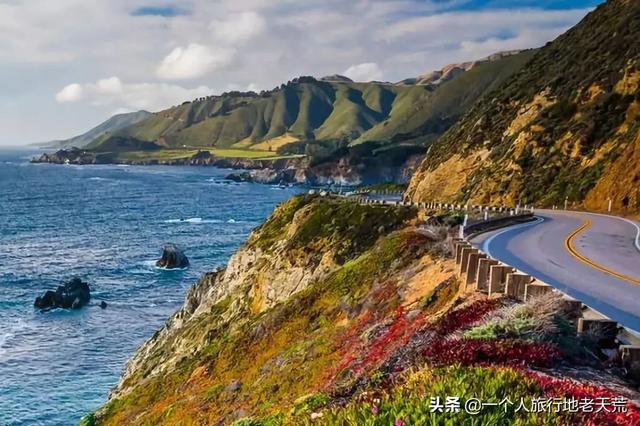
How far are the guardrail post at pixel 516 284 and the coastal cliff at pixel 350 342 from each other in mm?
580

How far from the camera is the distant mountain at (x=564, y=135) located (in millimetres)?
48938

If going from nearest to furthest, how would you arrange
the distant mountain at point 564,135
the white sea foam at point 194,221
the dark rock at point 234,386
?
the dark rock at point 234,386 → the distant mountain at point 564,135 → the white sea foam at point 194,221

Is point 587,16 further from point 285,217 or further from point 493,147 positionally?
point 285,217

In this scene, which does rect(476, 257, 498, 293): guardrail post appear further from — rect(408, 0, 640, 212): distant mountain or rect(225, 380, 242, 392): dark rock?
rect(408, 0, 640, 212): distant mountain

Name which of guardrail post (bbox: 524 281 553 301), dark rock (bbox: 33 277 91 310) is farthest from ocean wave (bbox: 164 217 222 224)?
guardrail post (bbox: 524 281 553 301)

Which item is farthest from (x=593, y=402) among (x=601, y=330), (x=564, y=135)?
(x=564, y=135)

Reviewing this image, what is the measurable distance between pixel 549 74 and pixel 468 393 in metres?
78.1

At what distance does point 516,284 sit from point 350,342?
545cm

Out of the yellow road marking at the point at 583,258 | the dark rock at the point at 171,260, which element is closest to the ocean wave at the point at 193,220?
the dark rock at the point at 171,260

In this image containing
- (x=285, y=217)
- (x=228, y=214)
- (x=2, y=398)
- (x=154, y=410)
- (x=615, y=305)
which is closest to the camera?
(x=615, y=305)

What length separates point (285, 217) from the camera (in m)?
43.2

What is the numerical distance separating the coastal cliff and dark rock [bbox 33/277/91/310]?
18.2 meters

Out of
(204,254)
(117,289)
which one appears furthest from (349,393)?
(204,254)

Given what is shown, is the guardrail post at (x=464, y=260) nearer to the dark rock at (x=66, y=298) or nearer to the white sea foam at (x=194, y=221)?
the dark rock at (x=66, y=298)
